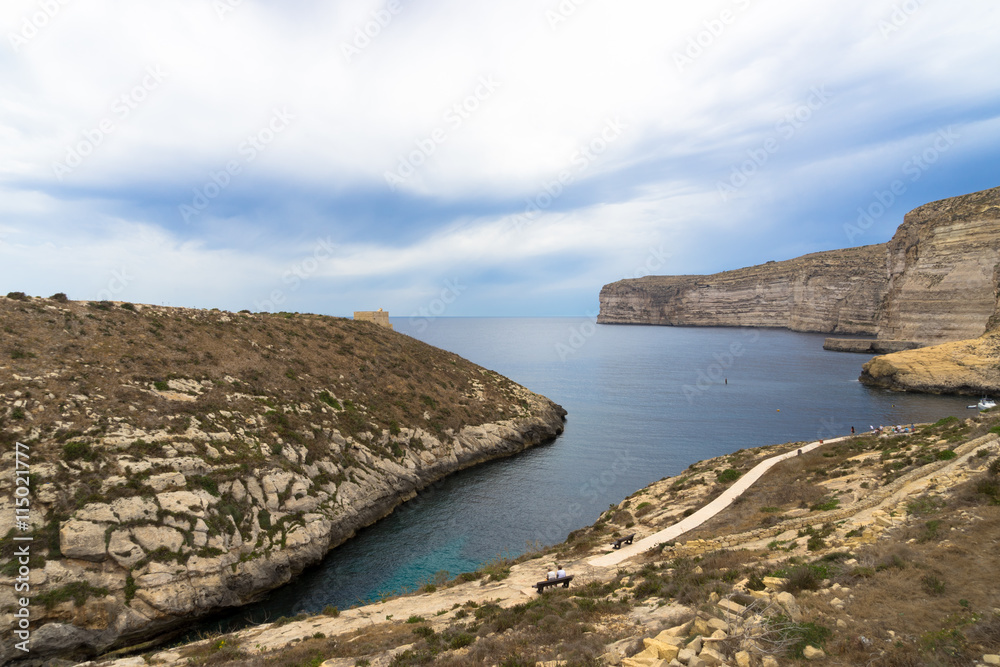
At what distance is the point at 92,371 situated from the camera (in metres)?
30.0

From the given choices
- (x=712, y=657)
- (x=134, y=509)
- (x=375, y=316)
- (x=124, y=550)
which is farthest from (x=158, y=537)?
(x=375, y=316)

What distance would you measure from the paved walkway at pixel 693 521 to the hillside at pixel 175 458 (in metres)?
18.6

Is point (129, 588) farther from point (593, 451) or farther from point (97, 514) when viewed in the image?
point (593, 451)

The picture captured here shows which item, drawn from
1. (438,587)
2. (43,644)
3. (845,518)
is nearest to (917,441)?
(845,518)

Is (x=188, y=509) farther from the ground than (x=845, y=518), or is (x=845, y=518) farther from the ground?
(x=188, y=509)

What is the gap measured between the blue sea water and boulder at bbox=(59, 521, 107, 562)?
687cm

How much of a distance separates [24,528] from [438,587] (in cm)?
1799

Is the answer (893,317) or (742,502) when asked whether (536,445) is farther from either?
(893,317)

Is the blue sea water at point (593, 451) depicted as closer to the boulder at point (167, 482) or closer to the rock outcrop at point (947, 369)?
the rock outcrop at point (947, 369)

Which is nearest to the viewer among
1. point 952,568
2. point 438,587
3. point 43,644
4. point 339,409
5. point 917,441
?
point 952,568

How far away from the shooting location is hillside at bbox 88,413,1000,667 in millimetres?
9281

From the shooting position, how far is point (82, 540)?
69.7 feet

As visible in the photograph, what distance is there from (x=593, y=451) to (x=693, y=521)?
86.7ft

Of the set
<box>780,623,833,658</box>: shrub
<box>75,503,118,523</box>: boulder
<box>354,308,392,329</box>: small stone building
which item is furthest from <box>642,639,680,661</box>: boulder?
<box>354,308,392,329</box>: small stone building
